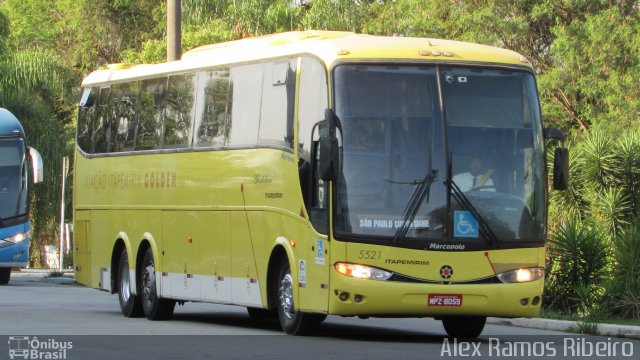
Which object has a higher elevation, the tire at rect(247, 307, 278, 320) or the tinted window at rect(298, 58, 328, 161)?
the tinted window at rect(298, 58, 328, 161)

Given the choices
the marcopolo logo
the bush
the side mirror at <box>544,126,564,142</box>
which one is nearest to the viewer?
the marcopolo logo

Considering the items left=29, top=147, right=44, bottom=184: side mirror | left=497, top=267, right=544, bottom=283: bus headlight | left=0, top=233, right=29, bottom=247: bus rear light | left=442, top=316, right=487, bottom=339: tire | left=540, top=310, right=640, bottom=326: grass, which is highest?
left=29, top=147, right=44, bottom=184: side mirror

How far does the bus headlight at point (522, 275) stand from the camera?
55.3 ft

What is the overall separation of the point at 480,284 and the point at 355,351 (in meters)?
1.95

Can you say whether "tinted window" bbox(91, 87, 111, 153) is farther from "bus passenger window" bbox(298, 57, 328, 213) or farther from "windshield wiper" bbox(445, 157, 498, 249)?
"windshield wiper" bbox(445, 157, 498, 249)

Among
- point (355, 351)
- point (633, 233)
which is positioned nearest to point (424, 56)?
point (355, 351)

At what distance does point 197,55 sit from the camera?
21.5 meters

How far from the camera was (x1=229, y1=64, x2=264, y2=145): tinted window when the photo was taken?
62.4 feet

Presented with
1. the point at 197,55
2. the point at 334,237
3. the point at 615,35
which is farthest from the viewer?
the point at 615,35

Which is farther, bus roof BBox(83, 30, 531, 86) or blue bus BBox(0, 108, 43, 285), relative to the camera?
blue bus BBox(0, 108, 43, 285)

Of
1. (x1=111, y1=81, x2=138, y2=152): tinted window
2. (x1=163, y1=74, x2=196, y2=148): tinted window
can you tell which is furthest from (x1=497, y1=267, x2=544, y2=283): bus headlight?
(x1=111, y1=81, x2=138, y2=152): tinted window

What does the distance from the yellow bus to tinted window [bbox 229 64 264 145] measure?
0.02 metres

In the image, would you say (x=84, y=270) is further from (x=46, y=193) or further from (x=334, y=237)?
(x=46, y=193)

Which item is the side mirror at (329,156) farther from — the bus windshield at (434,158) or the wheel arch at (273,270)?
the wheel arch at (273,270)
